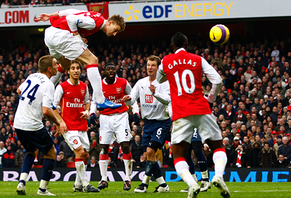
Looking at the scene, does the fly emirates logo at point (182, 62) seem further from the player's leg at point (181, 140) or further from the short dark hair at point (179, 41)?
the player's leg at point (181, 140)

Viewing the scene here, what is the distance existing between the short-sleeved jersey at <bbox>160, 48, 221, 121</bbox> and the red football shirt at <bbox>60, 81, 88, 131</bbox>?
11.4 feet

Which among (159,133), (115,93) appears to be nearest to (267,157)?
(115,93)

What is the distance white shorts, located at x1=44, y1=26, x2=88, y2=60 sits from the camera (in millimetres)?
7836

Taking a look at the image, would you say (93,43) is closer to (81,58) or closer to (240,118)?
(240,118)

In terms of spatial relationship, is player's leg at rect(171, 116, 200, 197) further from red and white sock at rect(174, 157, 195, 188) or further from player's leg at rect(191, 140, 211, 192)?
player's leg at rect(191, 140, 211, 192)

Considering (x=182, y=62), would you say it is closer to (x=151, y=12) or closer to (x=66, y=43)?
(x=66, y=43)

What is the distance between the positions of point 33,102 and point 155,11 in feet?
60.8

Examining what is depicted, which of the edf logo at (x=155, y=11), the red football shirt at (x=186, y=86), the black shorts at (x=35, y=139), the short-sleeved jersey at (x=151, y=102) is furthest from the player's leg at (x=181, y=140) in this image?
the edf logo at (x=155, y=11)

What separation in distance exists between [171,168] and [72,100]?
6322 mm

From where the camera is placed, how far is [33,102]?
789 cm

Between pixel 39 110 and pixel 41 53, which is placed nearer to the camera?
pixel 39 110

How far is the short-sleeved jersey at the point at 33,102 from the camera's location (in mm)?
7859

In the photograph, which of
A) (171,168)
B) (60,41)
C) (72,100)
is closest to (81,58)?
(60,41)

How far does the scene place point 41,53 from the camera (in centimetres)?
2766
